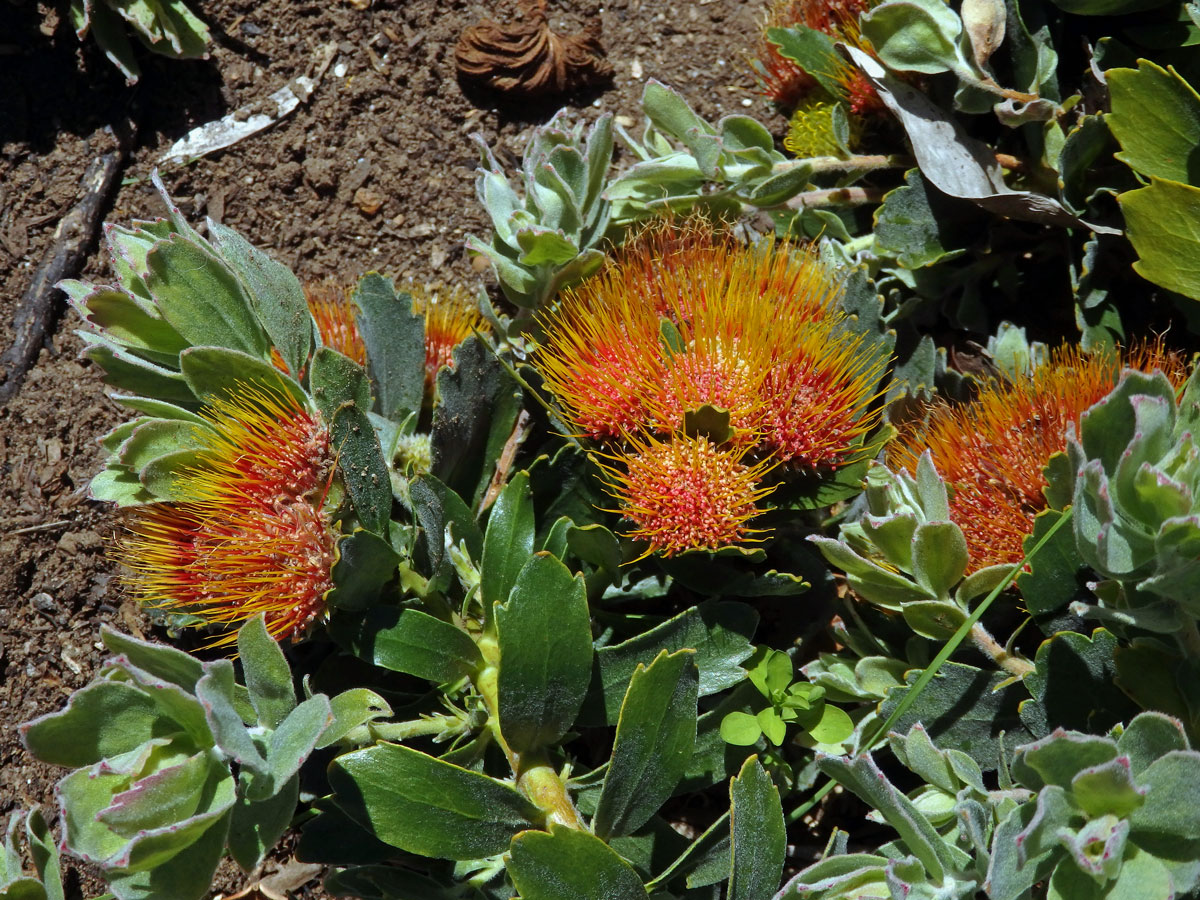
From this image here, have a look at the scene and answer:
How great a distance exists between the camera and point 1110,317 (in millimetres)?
1840

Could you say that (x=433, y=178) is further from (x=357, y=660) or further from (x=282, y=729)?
(x=282, y=729)

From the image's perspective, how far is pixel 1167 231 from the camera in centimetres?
156

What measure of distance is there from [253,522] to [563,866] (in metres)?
0.66

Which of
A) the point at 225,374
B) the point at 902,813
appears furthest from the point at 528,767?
the point at 225,374

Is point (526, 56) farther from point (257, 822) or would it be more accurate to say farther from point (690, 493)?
point (257, 822)

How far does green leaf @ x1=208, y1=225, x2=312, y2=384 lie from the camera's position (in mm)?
1490

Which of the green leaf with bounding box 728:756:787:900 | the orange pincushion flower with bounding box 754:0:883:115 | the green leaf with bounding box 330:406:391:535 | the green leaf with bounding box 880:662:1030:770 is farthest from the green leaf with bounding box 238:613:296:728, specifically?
the orange pincushion flower with bounding box 754:0:883:115

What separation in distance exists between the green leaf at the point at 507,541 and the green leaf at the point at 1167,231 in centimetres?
109

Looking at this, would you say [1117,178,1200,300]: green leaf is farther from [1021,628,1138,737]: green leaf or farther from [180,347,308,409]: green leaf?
[180,347,308,409]: green leaf

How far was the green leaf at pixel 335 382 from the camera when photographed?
1.43 meters

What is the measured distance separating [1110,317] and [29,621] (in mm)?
2216

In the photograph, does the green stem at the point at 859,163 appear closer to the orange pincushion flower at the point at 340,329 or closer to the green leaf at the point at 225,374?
the orange pincushion flower at the point at 340,329

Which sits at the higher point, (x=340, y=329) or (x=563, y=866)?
(x=340, y=329)

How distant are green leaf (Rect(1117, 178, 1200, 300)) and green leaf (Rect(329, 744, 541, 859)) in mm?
1341
